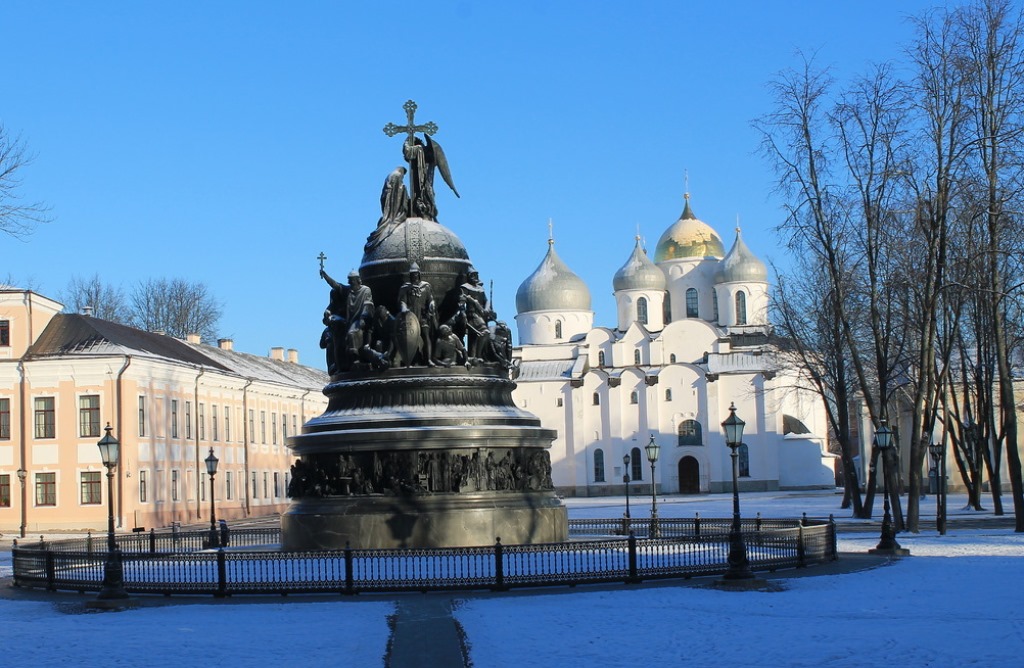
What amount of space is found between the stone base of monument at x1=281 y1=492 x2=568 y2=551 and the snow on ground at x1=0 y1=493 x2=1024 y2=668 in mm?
4827

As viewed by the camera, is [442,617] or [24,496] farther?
[24,496]

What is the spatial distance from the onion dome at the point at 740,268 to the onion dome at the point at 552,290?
468 inches

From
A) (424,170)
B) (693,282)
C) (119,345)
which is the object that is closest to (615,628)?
(424,170)

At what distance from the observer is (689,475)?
10256 centimetres

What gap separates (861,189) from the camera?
34.6 metres

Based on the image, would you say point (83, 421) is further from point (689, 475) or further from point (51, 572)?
point (689, 475)

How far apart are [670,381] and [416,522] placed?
79439mm

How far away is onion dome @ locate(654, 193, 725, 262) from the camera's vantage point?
116 metres

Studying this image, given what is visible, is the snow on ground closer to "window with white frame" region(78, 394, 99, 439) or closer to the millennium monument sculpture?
the millennium monument sculpture

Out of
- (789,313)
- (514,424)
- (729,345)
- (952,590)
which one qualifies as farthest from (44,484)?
(729,345)

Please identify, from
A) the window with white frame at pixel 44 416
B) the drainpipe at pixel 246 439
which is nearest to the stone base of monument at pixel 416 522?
the window with white frame at pixel 44 416

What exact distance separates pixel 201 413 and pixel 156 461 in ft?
17.6

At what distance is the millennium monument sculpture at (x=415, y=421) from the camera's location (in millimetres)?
25938

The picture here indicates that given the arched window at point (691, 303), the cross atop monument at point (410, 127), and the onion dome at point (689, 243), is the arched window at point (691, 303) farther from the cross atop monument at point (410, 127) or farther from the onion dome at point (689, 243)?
the cross atop monument at point (410, 127)
